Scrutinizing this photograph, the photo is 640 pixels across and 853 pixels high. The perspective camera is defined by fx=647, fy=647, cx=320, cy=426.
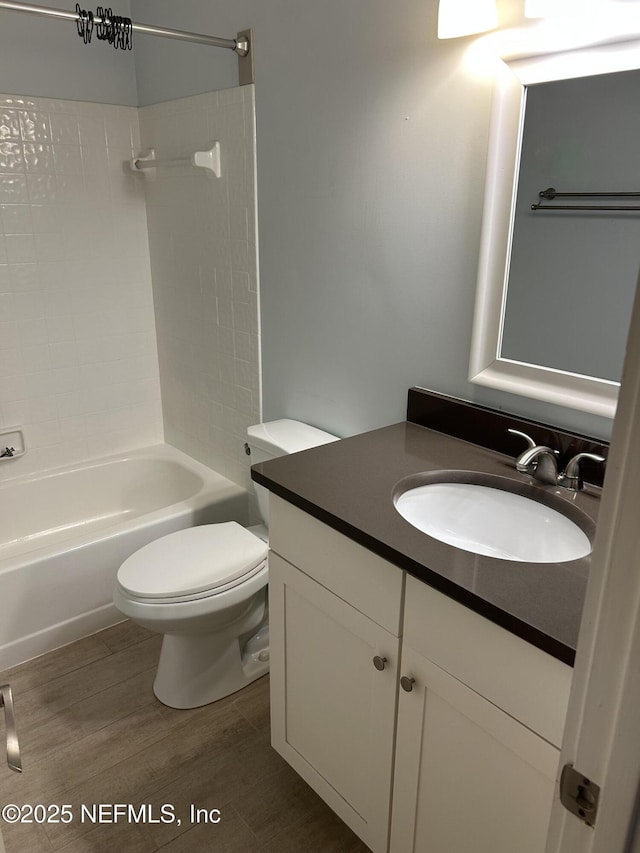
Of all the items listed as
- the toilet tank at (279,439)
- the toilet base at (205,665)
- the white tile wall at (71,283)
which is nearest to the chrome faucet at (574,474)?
the toilet tank at (279,439)

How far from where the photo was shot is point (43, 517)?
277 cm

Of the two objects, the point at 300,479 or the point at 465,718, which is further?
the point at 300,479

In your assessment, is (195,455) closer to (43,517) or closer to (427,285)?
(43,517)

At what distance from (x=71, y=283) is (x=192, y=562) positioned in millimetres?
1419

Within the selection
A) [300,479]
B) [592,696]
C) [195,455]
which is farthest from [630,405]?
[195,455]

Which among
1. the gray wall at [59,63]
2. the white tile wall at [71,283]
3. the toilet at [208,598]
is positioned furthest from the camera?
the white tile wall at [71,283]

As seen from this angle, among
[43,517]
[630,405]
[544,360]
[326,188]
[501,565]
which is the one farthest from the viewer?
[43,517]

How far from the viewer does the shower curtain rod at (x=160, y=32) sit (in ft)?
5.52

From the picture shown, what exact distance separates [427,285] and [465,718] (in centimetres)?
104

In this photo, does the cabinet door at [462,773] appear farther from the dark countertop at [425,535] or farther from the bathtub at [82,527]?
the bathtub at [82,527]

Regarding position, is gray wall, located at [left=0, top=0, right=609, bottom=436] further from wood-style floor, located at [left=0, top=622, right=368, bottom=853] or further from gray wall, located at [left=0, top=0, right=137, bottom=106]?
wood-style floor, located at [left=0, top=622, right=368, bottom=853]

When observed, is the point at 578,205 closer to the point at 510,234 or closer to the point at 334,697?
the point at 510,234

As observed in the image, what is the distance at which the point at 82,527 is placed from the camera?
9.36ft

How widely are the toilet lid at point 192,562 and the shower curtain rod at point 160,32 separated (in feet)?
4.92
